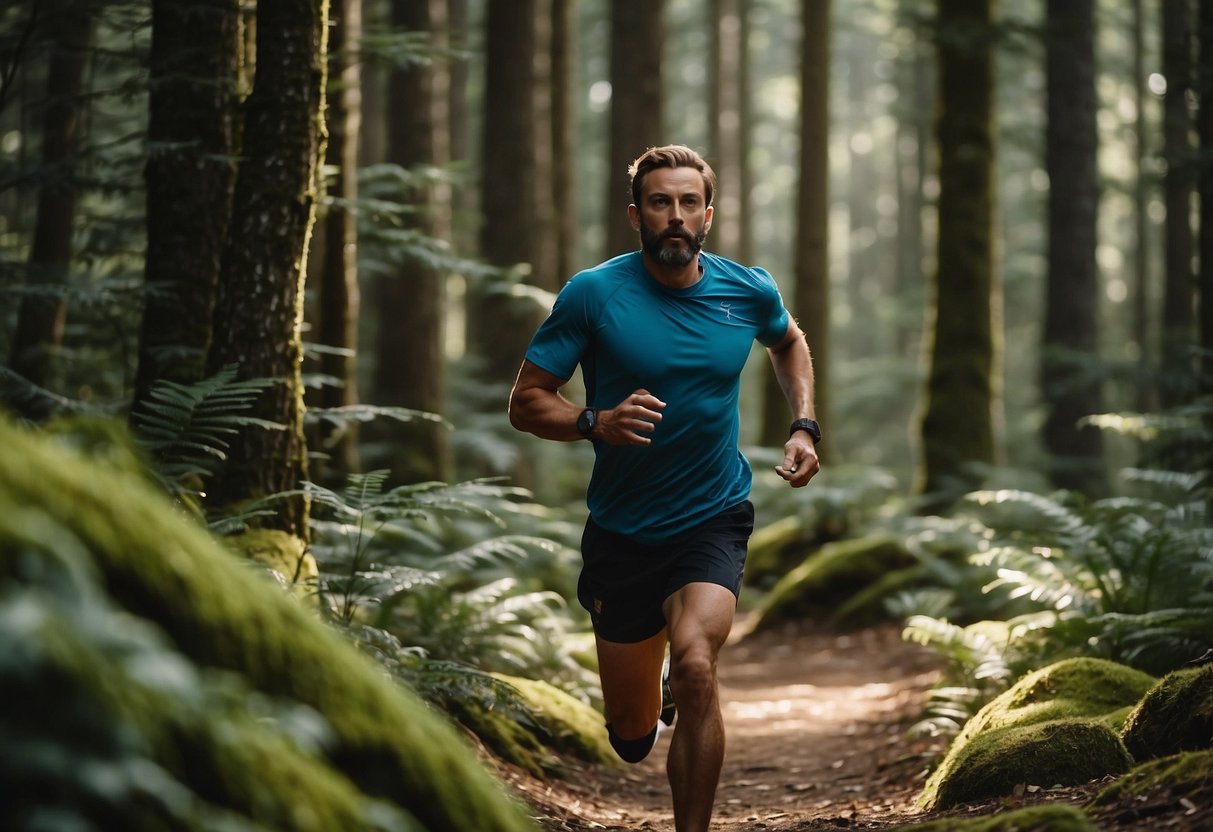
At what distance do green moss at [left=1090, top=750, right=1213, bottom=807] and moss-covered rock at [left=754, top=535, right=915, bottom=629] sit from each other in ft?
28.6

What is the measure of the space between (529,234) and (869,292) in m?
42.4

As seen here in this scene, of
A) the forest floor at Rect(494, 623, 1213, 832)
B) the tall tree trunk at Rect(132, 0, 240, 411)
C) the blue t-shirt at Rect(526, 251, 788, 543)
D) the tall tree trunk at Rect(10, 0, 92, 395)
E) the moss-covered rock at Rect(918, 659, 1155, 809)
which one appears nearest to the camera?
the moss-covered rock at Rect(918, 659, 1155, 809)

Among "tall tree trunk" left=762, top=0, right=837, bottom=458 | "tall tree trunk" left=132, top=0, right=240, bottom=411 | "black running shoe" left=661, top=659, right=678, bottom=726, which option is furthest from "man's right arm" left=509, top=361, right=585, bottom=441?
"tall tree trunk" left=762, top=0, right=837, bottom=458

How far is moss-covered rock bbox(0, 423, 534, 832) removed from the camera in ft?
6.37

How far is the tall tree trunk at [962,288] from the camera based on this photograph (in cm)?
Result: 1443

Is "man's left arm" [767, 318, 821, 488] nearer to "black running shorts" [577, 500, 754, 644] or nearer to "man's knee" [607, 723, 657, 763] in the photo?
"black running shorts" [577, 500, 754, 644]

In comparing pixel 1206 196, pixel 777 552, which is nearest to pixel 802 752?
pixel 1206 196

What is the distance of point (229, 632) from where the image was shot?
7.40ft

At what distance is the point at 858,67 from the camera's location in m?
61.8

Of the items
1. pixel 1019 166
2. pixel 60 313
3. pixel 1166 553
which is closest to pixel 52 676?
pixel 1166 553

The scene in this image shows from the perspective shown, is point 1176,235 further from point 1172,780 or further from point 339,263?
point 1172,780

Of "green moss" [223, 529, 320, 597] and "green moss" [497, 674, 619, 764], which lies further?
"green moss" [497, 674, 619, 764]

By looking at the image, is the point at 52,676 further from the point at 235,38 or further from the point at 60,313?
the point at 60,313

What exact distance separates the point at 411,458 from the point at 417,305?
97.8 inches
